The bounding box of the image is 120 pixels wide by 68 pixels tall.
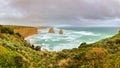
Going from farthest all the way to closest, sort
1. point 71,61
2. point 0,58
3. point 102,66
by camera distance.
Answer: point 71,61, point 0,58, point 102,66

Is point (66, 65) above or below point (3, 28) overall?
below

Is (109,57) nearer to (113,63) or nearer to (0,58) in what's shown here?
(113,63)

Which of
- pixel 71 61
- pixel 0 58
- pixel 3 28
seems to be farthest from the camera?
pixel 3 28

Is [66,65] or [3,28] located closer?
[66,65]

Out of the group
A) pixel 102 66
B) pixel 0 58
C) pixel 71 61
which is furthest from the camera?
pixel 71 61

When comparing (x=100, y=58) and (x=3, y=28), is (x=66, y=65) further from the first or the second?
(x=3, y=28)

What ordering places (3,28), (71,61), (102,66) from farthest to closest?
(3,28), (71,61), (102,66)

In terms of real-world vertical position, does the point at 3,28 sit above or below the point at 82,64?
above

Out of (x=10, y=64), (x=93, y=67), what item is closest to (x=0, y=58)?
(x=10, y=64)

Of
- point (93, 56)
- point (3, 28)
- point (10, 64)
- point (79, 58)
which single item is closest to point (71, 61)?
point (79, 58)
